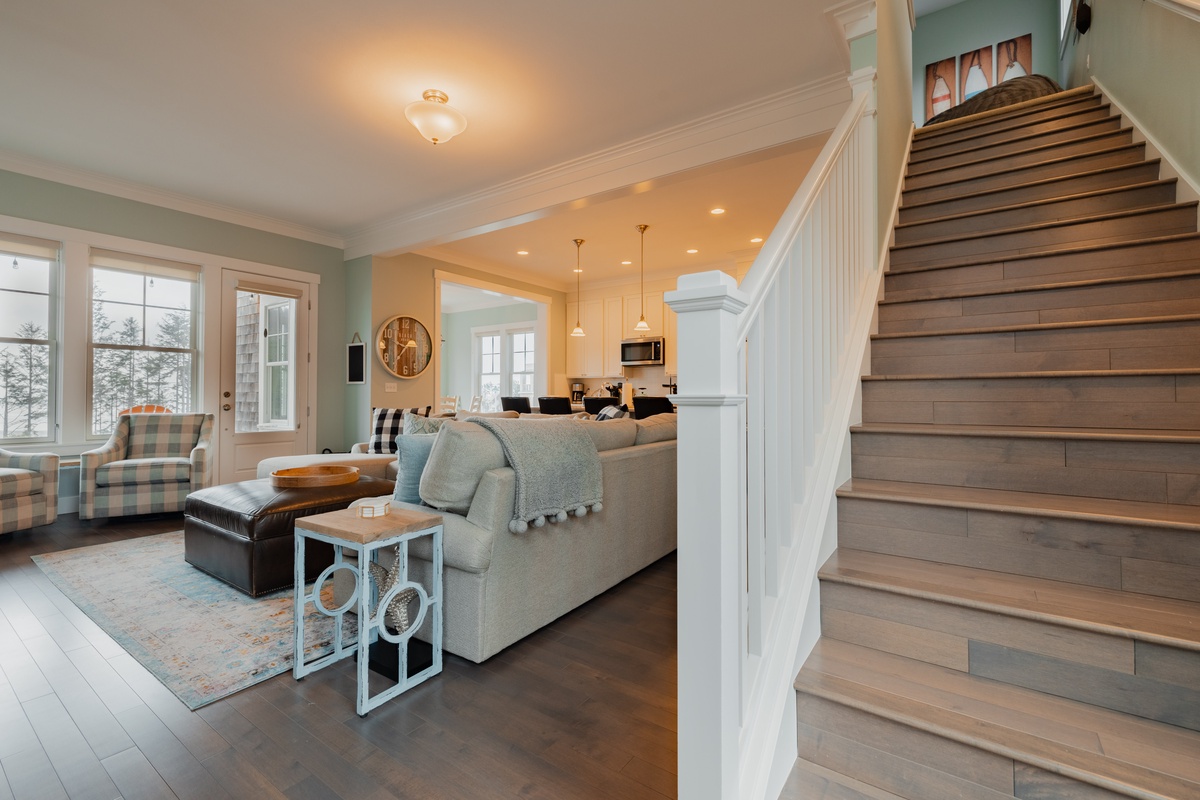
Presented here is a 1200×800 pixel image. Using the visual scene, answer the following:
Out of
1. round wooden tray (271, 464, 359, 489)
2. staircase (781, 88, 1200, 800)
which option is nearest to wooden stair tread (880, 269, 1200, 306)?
staircase (781, 88, 1200, 800)

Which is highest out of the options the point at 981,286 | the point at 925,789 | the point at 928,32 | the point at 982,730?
the point at 928,32

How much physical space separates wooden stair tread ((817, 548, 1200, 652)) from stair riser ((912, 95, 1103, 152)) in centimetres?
378

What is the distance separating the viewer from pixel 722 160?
3623 mm

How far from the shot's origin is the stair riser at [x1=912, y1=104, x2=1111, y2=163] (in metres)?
3.37

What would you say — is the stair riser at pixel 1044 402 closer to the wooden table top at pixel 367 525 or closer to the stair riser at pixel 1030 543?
the stair riser at pixel 1030 543

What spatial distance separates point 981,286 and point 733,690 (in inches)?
84.2

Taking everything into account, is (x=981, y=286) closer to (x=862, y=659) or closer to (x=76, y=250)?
(x=862, y=659)

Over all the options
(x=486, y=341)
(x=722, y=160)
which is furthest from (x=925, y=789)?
(x=486, y=341)

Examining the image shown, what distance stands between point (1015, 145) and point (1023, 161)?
37cm

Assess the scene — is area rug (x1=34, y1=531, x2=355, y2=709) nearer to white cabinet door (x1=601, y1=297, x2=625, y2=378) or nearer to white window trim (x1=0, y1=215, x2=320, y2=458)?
white window trim (x1=0, y1=215, x2=320, y2=458)

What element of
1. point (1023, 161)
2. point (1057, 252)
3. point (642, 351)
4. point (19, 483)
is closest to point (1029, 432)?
point (1057, 252)

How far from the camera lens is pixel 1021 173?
300 centimetres

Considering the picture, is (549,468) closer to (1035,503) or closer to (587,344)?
(1035,503)

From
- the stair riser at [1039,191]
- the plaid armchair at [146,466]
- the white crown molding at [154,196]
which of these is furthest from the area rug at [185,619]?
the stair riser at [1039,191]
